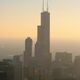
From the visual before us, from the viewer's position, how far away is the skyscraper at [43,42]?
1033 centimetres

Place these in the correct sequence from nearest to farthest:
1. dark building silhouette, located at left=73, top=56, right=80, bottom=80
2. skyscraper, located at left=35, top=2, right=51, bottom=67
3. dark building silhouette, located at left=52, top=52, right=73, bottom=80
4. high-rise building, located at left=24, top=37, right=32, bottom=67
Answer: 1. dark building silhouette, located at left=52, top=52, right=73, bottom=80
2. dark building silhouette, located at left=73, top=56, right=80, bottom=80
3. high-rise building, located at left=24, top=37, right=32, bottom=67
4. skyscraper, located at left=35, top=2, right=51, bottom=67

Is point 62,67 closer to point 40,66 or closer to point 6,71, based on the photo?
point 40,66

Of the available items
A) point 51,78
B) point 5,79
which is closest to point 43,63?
point 51,78

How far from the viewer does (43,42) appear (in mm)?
12102

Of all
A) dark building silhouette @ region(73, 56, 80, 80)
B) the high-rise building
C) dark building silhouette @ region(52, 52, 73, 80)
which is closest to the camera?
dark building silhouette @ region(52, 52, 73, 80)

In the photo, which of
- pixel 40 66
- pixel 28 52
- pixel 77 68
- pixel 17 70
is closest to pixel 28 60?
pixel 40 66

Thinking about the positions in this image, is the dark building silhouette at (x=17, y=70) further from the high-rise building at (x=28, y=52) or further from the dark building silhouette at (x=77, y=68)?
the dark building silhouette at (x=77, y=68)

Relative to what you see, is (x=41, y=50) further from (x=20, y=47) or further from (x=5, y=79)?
(x=5, y=79)

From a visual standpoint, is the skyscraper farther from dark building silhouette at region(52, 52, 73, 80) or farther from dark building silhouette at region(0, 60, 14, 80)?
dark building silhouette at region(0, 60, 14, 80)

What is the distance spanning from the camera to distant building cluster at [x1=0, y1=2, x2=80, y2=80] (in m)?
8.51

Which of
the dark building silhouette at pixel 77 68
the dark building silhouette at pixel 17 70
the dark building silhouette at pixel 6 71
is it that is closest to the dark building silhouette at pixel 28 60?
the dark building silhouette at pixel 17 70

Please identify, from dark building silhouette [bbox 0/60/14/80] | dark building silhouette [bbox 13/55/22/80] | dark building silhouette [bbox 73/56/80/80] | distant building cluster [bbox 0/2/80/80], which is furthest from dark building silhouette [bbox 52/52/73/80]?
dark building silhouette [bbox 0/60/14/80]

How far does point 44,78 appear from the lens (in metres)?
8.86

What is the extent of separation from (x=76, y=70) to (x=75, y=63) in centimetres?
47
